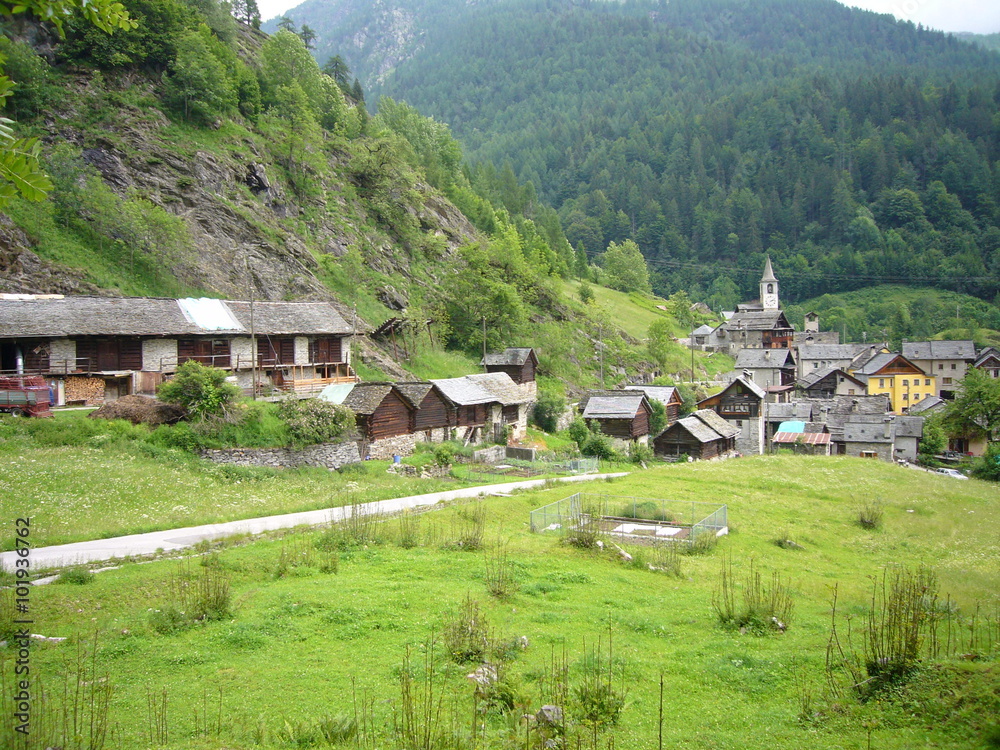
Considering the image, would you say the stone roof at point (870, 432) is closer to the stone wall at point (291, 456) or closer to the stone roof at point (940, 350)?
the stone roof at point (940, 350)

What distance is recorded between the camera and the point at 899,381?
96.9m

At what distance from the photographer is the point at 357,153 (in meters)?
79.9

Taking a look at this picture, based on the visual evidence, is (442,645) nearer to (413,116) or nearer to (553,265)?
(553,265)

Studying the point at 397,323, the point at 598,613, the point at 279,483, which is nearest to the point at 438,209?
the point at 397,323

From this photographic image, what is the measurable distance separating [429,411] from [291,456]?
12757mm

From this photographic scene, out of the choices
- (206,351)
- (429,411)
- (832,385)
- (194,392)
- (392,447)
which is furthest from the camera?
(832,385)

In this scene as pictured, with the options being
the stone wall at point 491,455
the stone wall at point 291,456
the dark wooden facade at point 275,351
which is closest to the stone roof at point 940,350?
the stone wall at point 491,455

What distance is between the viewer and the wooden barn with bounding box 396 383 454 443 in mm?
44625

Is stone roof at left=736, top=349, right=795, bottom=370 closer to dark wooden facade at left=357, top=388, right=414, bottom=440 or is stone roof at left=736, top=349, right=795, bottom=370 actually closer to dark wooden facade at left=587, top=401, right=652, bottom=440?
dark wooden facade at left=587, top=401, right=652, bottom=440

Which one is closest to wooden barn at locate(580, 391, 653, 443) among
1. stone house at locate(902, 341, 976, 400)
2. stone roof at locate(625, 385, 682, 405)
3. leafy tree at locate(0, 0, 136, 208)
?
stone roof at locate(625, 385, 682, 405)

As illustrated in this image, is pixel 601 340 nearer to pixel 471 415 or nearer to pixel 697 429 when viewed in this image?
pixel 697 429

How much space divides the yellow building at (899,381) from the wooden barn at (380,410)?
81.0 meters

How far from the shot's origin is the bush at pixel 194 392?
33.5 meters

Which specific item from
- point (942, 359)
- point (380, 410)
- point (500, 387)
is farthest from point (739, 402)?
point (942, 359)
